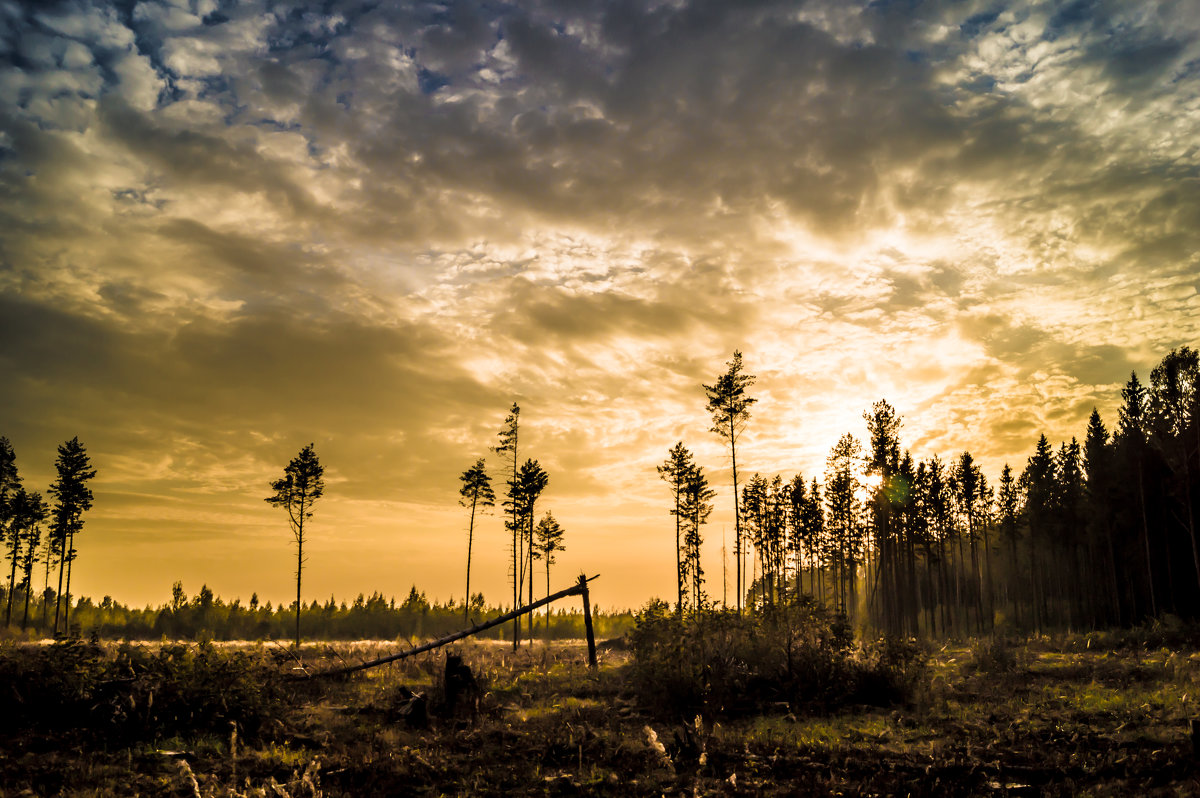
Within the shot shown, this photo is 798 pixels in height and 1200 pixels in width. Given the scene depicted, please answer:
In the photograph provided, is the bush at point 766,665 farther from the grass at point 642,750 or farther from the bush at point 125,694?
the bush at point 125,694

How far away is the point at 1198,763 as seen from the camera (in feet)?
35.1

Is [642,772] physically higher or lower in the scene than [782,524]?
lower

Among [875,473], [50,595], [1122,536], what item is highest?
[875,473]

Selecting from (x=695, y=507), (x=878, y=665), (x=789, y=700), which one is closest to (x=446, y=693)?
(x=789, y=700)

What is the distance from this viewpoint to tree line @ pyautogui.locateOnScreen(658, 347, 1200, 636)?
43094 millimetres

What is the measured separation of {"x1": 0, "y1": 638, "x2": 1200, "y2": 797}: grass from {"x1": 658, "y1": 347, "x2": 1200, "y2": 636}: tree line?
7138 millimetres

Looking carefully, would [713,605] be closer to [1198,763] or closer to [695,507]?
[1198,763]

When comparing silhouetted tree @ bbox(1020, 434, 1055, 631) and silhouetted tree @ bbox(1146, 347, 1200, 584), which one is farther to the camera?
silhouetted tree @ bbox(1020, 434, 1055, 631)

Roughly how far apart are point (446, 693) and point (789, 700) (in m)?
9.46

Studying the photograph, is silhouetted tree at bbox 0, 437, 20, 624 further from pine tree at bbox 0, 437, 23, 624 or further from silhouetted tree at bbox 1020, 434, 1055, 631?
silhouetted tree at bbox 1020, 434, 1055, 631

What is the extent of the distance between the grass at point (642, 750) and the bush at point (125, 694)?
30 cm

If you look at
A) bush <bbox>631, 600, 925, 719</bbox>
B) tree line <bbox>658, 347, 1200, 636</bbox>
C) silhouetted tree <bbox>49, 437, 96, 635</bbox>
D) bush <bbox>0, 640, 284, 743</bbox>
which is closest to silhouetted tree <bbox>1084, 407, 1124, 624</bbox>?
tree line <bbox>658, 347, 1200, 636</bbox>

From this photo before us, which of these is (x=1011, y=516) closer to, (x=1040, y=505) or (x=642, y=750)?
(x=1040, y=505)

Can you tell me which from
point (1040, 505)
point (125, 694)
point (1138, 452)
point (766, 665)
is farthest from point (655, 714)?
point (1040, 505)
